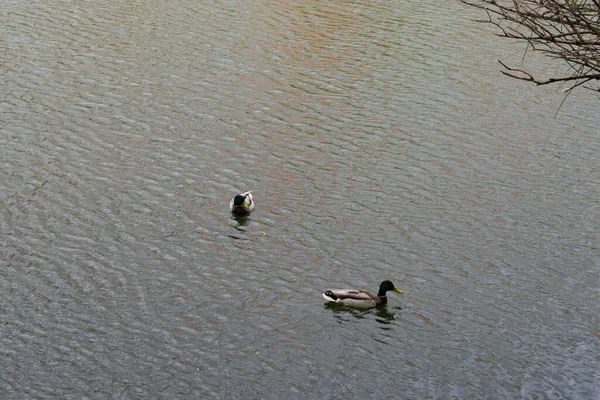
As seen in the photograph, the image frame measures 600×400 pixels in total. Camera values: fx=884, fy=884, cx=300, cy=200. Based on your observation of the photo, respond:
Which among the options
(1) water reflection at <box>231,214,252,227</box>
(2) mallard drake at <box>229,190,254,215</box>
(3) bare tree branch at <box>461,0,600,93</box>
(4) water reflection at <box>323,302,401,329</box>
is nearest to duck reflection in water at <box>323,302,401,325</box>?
(4) water reflection at <box>323,302,401,329</box>

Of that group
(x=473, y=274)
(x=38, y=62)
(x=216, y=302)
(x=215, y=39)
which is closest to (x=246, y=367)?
(x=216, y=302)

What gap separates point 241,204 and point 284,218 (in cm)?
112

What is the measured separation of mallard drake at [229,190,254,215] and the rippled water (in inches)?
11.7

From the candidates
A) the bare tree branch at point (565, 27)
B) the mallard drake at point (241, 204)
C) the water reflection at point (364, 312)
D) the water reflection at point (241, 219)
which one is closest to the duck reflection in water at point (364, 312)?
the water reflection at point (364, 312)

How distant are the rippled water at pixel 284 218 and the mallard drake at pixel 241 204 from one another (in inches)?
11.7

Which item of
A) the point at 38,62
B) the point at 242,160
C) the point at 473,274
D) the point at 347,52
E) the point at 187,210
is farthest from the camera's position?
the point at 347,52

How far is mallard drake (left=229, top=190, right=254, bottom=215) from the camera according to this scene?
70.0 ft

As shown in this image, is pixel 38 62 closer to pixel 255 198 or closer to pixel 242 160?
pixel 242 160

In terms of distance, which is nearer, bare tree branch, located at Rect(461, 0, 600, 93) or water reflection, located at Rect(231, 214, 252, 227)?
bare tree branch, located at Rect(461, 0, 600, 93)

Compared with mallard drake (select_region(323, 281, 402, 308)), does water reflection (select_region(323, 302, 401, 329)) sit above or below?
below

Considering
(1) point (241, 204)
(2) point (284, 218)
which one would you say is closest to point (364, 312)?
(2) point (284, 218)

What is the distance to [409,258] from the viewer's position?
20016 millimetres

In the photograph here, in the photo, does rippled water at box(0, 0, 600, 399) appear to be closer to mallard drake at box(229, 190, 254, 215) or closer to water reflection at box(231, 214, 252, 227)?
water reflection at box(231, 214, 252, 227)

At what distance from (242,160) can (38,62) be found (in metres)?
10.4
